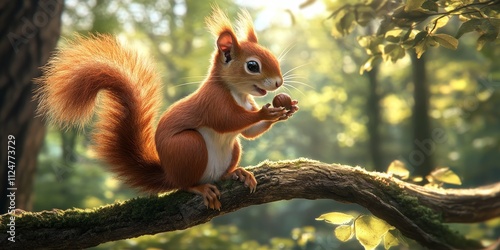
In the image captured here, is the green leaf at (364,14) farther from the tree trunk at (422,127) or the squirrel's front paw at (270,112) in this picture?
the tree trunk at (422,127)

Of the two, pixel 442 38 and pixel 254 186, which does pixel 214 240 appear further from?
pixel 442 38

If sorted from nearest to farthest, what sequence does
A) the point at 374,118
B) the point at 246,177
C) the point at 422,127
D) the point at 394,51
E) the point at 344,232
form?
the point at 246,177
the point at 344,232
the point at 394,51
the point at 422,127
the point at 374,118

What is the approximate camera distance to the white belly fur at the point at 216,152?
71.5 inches

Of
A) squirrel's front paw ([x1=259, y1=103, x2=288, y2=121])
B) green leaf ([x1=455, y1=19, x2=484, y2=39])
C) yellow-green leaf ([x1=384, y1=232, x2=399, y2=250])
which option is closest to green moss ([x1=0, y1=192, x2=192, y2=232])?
squirrel's front paw ([x1=259, y1=103, x2=288, y2=121])

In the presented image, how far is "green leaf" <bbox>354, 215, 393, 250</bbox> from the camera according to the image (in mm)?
1875

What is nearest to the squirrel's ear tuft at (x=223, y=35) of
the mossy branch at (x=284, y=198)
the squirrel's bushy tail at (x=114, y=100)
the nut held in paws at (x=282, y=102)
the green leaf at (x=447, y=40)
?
the nut held in paws at (x=282, y=102)

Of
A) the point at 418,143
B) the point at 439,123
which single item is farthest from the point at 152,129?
the point at 439,123

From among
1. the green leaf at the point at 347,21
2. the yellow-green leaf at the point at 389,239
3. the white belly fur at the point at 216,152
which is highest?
the green leaf at the point at 347,21

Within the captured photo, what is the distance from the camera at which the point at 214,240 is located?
11.9ft

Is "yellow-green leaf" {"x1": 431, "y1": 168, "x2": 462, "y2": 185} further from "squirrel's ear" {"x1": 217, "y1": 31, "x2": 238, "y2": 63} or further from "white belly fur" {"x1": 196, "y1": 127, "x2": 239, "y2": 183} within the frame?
"squirrel's ear" {"x1": 217, "y1": 31, "x2": 238, "y2": 63}

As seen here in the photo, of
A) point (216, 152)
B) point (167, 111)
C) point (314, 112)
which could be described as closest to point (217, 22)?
point (167, 111)

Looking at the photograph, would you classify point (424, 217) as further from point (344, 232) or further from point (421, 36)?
point (421, 36)

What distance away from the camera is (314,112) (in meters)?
9.02

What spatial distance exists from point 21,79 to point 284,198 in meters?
1.92
